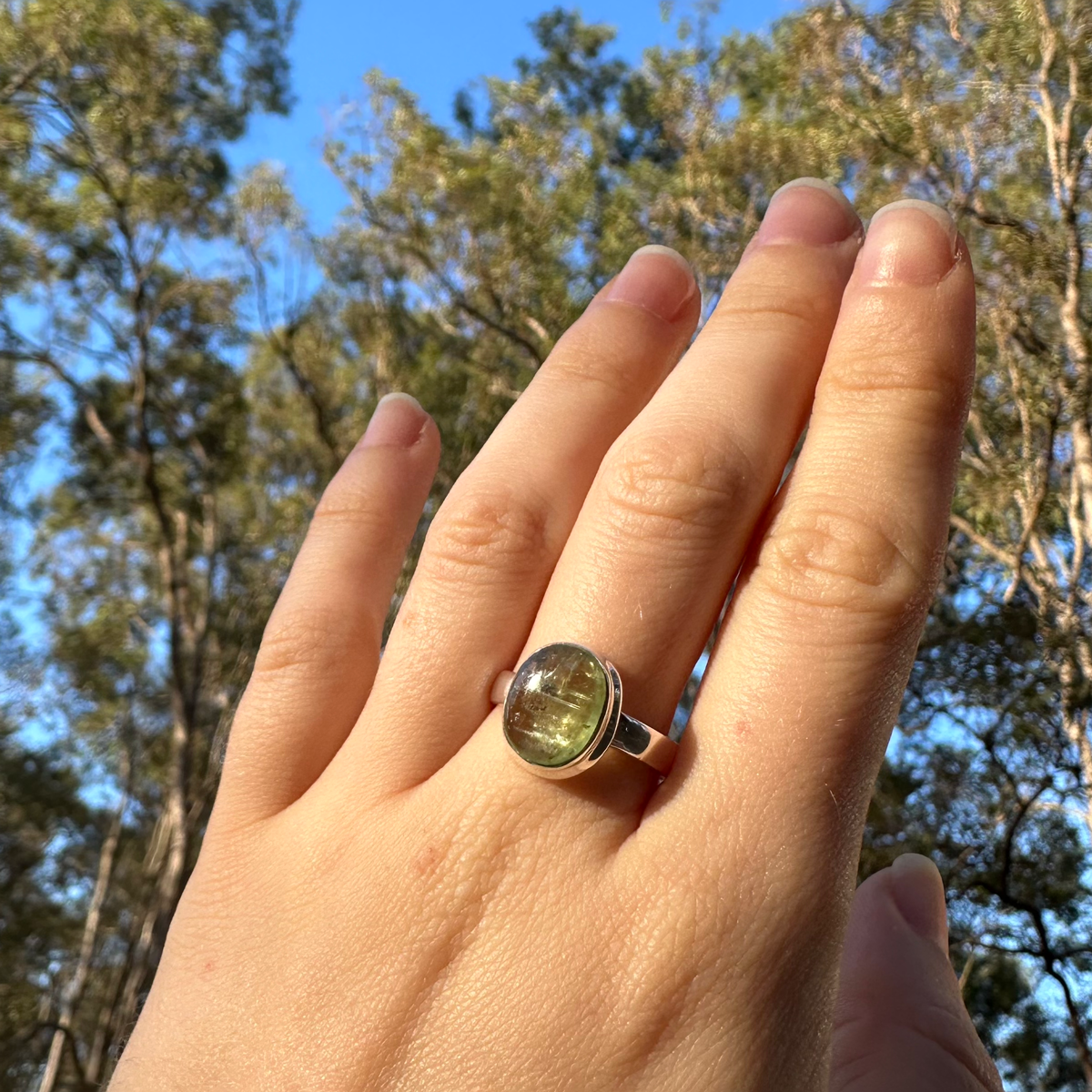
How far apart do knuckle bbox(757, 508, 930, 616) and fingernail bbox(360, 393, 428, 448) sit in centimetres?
68

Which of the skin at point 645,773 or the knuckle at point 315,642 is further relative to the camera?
the knuckle at point 315,642

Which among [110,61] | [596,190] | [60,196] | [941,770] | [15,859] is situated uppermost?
[596,190]

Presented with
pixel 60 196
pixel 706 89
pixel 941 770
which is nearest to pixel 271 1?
pixel 60 196

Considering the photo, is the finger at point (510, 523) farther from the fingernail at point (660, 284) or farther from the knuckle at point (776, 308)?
the knuckle at point (776, 308)

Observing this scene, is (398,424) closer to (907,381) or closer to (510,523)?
(510,523)

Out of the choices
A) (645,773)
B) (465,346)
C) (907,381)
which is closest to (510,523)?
(645,773)

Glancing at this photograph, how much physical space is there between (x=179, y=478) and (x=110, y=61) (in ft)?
15.7

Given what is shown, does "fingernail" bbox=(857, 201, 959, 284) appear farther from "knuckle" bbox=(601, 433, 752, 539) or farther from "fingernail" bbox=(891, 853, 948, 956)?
"fingernail" bbox=(891, 853, 948, 956)

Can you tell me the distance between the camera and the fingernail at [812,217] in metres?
1.15

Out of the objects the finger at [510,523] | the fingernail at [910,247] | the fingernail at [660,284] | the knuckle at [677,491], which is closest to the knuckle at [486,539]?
the finger at [510,523]

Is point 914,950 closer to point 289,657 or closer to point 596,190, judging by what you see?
point 289,657

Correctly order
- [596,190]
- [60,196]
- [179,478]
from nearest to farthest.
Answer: [60,196], [596,190], [179,478]

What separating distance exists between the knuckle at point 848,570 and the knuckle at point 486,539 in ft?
1.01

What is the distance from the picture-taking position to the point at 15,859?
13.7 m
